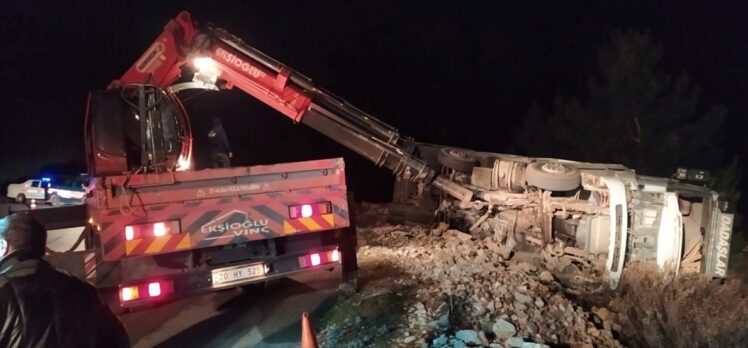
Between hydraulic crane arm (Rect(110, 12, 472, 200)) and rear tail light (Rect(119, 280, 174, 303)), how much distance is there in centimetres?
273

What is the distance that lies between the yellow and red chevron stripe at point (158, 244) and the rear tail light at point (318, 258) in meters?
1.30

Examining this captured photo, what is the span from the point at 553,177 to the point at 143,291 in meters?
5.22

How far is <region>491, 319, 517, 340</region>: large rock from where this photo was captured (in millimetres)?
5820

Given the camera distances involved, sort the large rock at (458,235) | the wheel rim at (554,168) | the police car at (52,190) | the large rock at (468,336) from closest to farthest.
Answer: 1. the large rock at (468,336)
2. the wheel rim at (554,168)
3. the large rock at (458,235)
4. the police car at (52,190)

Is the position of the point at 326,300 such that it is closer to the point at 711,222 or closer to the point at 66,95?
the point at 711,222

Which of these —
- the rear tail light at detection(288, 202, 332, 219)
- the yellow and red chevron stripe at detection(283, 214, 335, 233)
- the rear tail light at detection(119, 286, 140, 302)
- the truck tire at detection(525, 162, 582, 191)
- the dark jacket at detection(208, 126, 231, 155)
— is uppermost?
the dark jacket at detection(208, 126, 231, 155)

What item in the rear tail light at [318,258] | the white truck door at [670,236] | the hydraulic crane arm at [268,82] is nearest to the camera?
the rear tail light at [318,258]

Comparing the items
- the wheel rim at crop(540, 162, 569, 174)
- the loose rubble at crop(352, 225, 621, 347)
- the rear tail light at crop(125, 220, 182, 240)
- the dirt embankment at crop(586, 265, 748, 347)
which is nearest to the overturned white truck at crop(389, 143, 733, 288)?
the wheel rim at crop(540, 162, 569, 174)

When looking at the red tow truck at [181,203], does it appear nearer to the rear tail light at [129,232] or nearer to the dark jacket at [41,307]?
the rear tail light at [129,232]

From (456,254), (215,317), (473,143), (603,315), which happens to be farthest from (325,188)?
(473,143)

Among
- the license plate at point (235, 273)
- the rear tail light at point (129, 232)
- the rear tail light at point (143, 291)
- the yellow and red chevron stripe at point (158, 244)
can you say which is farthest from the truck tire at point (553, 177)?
the rear tail light at point (129, 232)

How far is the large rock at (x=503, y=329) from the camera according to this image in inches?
229

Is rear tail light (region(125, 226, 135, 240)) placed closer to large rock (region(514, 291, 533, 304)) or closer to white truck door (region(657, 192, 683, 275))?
large rock (region(514, 291, 533, 304))

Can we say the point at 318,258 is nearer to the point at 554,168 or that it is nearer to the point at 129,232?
the point at 129,232
